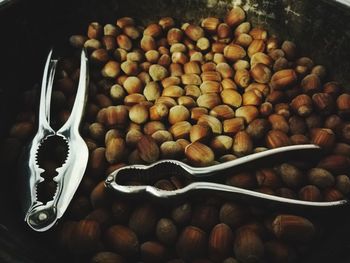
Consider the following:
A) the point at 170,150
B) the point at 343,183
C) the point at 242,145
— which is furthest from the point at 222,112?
the point at 343,183

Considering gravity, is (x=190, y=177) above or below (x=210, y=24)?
below

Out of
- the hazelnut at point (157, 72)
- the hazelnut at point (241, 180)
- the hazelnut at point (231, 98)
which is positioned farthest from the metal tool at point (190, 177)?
the hazelnut at point (157, 72)

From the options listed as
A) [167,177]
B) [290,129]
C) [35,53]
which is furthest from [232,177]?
[35,53]

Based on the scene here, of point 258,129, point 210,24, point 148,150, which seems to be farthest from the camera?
point 210,24

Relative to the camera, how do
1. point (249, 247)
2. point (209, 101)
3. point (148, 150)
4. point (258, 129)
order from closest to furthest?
point (249, 247) < point (148, 150) < point (258, 129) < point (209, 101)

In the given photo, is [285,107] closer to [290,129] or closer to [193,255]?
[290,129]

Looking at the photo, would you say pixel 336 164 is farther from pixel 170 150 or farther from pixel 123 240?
pixel 123 240

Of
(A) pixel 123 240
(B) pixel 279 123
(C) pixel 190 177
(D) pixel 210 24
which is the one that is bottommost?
(A) pixel 123 240

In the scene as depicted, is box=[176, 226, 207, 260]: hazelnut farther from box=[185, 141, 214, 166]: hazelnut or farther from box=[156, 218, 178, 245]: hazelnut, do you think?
box=[185, 141, 214, 166]: hazelnut
